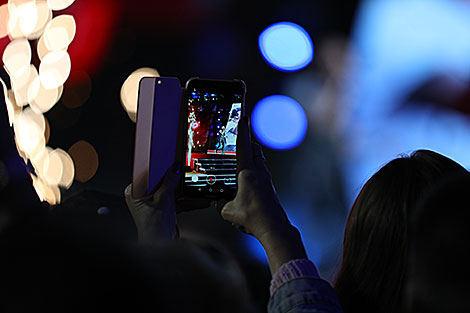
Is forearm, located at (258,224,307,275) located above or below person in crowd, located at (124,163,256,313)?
below

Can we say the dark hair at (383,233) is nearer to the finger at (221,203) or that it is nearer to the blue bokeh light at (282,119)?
the finger at (221,203)

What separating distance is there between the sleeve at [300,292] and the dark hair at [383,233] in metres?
0.13

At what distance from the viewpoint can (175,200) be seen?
33.7 inches

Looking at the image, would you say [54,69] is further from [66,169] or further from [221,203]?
[221,203]

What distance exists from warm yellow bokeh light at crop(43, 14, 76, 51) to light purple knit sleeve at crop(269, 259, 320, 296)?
7.72 feet

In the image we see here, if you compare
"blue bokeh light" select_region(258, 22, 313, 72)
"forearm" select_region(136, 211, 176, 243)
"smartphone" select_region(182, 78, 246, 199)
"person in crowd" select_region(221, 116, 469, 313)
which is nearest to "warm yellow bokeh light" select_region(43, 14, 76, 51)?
"blue bokeh light" select_region(258, 22, 313, 72)

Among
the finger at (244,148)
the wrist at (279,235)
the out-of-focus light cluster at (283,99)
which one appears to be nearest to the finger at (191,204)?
the finger at (244,148)

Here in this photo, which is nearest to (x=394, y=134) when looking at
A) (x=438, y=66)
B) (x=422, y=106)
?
(x=422, y=106)

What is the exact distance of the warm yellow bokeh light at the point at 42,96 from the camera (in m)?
2.65

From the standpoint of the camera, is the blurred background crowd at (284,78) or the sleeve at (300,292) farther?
the blurred background crowd at (284,78)

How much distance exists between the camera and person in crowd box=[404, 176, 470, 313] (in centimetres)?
25

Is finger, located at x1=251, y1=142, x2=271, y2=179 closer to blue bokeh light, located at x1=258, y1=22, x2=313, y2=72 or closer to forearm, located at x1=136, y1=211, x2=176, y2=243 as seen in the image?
forearm, located at x1=136, y1=211, x2=176, y2=243

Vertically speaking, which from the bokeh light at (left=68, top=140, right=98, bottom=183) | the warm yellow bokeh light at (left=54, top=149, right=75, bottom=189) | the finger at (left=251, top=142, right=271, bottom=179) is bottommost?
the warm yellow bokeh light at (left=54, top=149, right=75, bottom=189)

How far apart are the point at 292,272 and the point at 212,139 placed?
1.40ft
